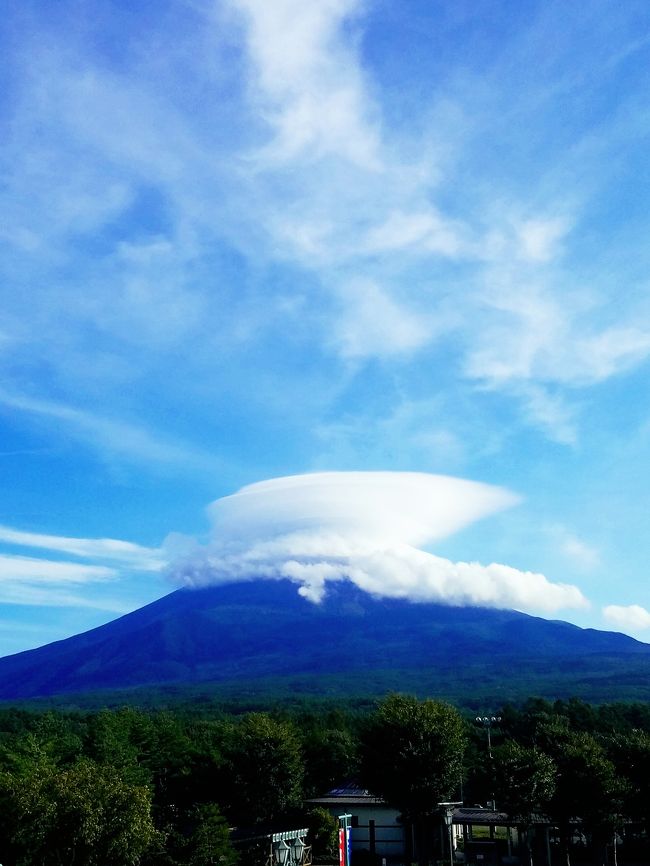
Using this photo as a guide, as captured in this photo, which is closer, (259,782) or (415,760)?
(415,760)

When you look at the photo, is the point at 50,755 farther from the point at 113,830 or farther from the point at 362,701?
the point at 362,701

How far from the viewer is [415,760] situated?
43375 millimetres

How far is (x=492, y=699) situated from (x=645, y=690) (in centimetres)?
4051

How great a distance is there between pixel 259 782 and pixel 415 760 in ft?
45.6

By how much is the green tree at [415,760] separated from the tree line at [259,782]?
74 mm

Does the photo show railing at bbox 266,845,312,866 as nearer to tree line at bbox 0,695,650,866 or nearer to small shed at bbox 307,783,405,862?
tree line at bbox 0,695,650,866

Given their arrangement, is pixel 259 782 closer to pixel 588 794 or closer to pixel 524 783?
pixel 524 783

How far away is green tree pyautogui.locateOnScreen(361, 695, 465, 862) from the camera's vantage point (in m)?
43.3

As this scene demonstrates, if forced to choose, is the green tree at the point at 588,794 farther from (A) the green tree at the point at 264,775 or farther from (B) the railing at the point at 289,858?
(A) the green tree at the point at 264,775

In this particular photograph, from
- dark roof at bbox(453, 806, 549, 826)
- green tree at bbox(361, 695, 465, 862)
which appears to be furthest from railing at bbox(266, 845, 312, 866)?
dark roof at bbox(453, 806, 549, 826)

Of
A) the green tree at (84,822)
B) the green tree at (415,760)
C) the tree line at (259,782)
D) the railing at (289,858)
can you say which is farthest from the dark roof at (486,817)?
the green tree at (84,822)

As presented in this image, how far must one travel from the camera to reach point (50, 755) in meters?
57.6

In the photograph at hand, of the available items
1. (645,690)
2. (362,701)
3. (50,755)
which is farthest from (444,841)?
(645,690)

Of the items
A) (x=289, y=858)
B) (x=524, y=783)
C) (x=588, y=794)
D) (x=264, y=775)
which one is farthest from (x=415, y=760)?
(x=264, y=775)
